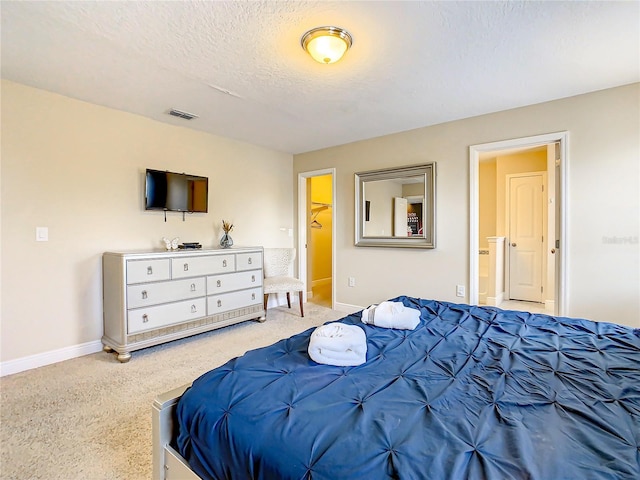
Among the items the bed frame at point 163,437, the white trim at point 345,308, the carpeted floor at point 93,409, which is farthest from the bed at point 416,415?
the white trim at point 345,308

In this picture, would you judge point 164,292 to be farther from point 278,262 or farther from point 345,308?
point 345,308

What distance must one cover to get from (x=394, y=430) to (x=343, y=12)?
2.03 metres

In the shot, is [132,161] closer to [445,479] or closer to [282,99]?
[282,99]

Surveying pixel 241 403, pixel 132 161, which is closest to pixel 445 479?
pixel 241 403

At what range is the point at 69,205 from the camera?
296 cm

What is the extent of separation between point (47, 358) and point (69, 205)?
1370 mm

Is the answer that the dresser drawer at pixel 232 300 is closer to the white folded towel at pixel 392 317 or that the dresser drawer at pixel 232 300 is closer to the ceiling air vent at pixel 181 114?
the ceiling air vent at pixel 181 114

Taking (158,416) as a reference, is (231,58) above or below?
above

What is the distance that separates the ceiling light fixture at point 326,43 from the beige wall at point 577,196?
204cm

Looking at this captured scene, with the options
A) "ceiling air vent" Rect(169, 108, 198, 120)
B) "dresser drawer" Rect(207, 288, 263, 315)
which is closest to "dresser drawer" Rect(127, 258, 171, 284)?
"dresser drawer" Rect(207, 288, 263, 315)

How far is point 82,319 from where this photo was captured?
9.96 feet

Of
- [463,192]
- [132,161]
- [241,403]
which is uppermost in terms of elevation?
[132,161]

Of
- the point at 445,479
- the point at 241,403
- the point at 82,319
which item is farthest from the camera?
the point at 82,319

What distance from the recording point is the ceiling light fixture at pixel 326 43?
1954 millimetres
